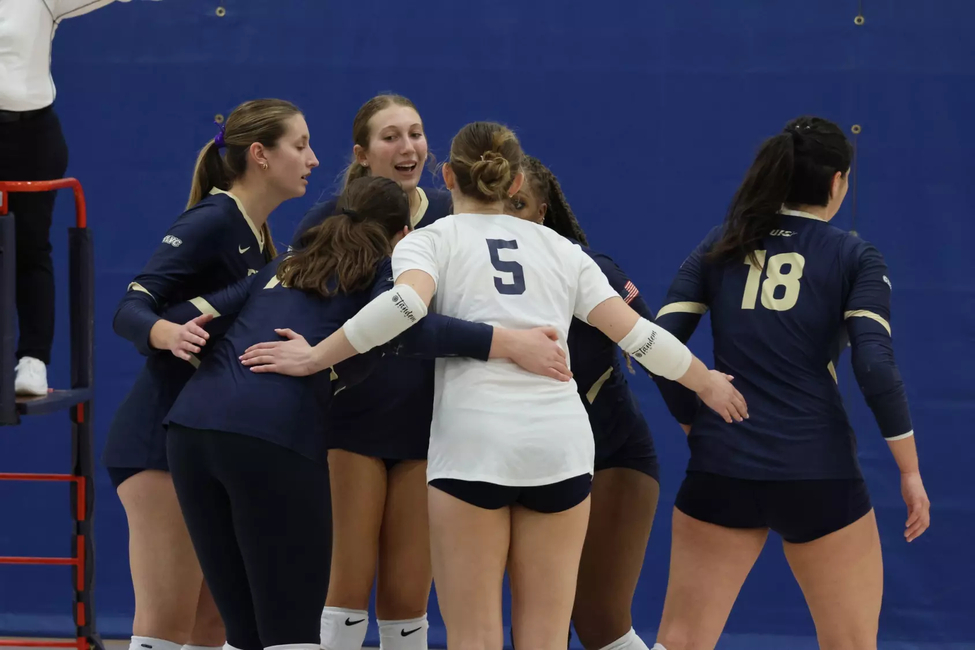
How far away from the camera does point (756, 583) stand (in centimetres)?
438

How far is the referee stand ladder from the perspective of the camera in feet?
9.03

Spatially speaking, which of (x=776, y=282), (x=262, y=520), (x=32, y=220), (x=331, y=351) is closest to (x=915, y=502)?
(x=776, y=282)

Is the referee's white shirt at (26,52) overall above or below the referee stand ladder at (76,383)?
above

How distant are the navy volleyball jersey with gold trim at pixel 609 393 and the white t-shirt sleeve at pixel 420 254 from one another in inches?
21.4

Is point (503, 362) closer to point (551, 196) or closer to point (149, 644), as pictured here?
point (551, 196)

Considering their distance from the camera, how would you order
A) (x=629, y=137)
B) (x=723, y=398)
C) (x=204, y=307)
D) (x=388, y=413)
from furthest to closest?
1. (x=629, y=137)
2. (x=388, y=413)
3. (x=204, y=307)
4. (x=723, y=398)

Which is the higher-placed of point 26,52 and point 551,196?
point 26,52

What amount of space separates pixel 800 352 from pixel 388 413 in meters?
1.05

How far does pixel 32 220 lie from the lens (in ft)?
9.84

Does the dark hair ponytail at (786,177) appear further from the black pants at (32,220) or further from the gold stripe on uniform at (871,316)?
the black pants at (32,220)

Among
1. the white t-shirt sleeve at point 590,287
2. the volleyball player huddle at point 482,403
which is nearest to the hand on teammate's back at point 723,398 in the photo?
the volleyball player huddle at point 482,403

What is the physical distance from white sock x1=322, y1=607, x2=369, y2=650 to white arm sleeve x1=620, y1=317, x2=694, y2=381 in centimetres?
113

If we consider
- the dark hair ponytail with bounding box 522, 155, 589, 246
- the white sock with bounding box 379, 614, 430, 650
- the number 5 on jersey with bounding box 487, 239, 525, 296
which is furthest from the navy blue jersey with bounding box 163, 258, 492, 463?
the white sock with bounding box 379, 614, 430, 650

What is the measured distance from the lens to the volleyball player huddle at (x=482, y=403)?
7.30 feet
